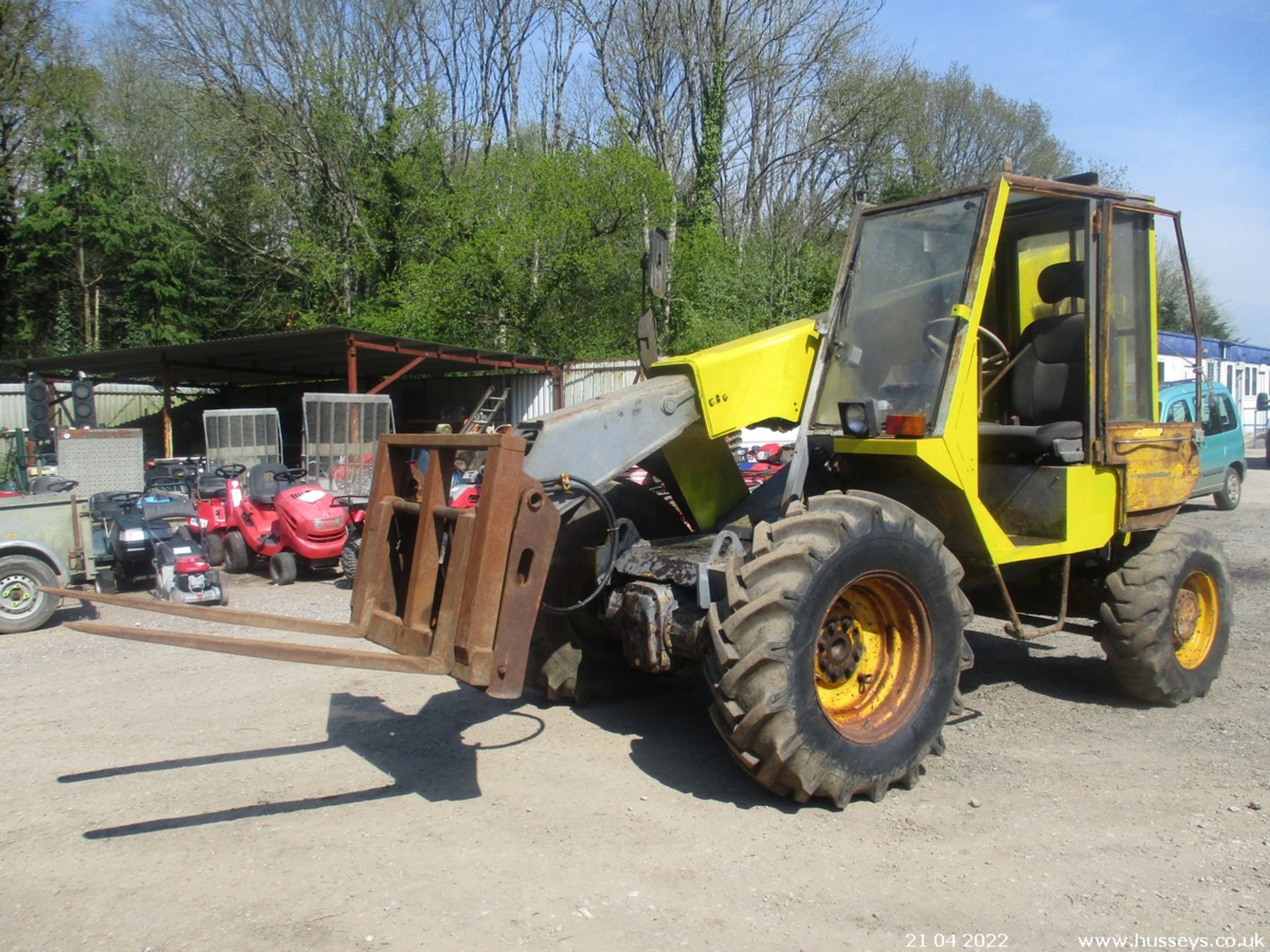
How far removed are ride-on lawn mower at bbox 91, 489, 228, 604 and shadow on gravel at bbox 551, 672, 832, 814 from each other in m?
5.62

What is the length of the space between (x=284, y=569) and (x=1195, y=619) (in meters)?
9.37

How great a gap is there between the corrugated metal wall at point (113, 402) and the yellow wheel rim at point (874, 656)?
2905cm

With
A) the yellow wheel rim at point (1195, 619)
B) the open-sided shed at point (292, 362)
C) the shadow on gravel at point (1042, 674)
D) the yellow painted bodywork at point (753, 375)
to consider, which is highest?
the open-sided shed at point (292, 362)

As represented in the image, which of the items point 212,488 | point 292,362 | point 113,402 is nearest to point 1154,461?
point 212,488

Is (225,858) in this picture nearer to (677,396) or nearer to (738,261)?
(677,396)

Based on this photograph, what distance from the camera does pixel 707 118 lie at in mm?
31609

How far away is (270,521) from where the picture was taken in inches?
486

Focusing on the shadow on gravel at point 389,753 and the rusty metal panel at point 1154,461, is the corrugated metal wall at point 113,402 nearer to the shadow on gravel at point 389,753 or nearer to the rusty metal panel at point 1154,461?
the shadow on gravel at point 389,753

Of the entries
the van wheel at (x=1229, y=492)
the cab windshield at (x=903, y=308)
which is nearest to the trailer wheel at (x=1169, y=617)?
the cab windshield at (x=903, y=308)

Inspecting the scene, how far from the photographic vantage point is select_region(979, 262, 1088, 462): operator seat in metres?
5.59

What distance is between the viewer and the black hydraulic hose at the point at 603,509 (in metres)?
4.66

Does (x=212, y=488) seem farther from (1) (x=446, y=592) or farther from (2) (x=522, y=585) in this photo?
(2) (x=522, y=585)

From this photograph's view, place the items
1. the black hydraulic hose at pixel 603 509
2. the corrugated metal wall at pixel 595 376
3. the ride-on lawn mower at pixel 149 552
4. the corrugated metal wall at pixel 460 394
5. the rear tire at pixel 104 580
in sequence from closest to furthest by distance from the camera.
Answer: the black hydraulic hose at pixel 603 509, the ride-on lawn mower at pixel 149 552, the rear tire at pixel 104 580, the corrugated metal wall at pixel 595 376, the corrugated metal wall at pixel 460 394

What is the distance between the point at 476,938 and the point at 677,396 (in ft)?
8.65
